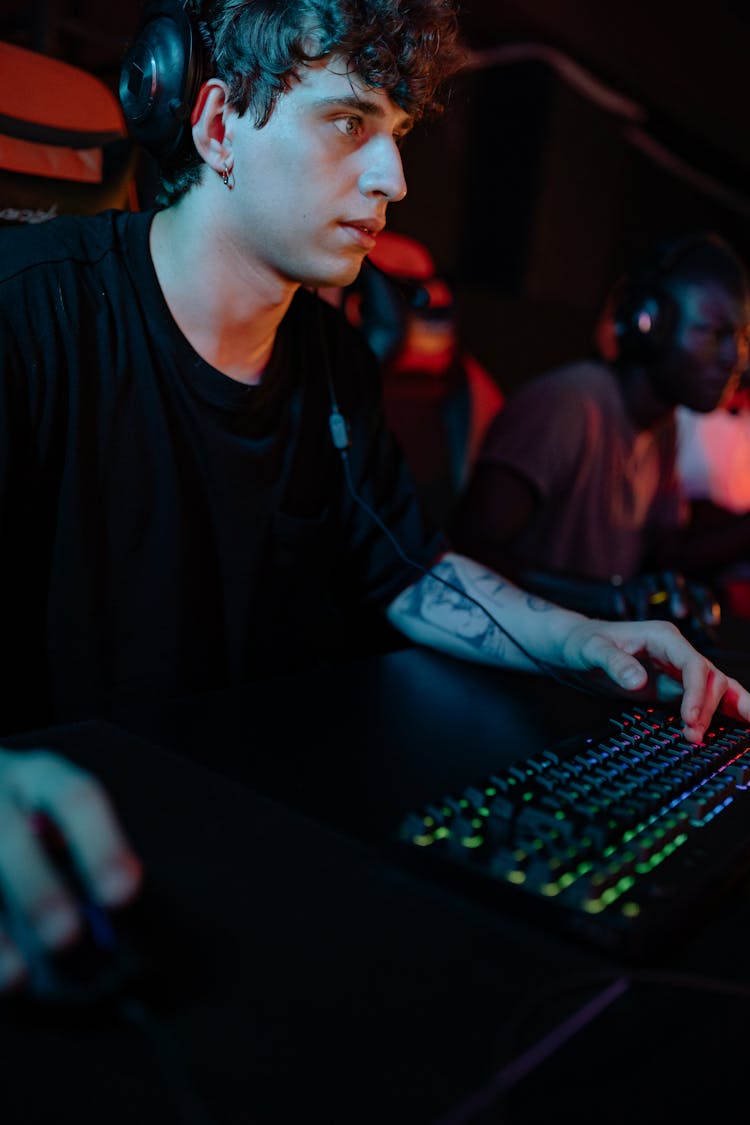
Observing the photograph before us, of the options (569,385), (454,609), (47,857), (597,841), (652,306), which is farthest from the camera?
(569,385)

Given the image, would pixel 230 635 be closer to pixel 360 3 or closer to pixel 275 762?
pixel 275 762

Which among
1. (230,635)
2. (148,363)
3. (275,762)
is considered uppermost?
(148,363)

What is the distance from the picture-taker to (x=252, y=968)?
0.42 meters

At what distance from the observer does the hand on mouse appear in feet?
1.19

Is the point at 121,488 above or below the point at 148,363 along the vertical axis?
Answer: below

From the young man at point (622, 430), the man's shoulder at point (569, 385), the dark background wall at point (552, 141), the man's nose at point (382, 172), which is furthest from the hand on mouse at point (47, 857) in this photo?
the dark background wall at point (552, 141)

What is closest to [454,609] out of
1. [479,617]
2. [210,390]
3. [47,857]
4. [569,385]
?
[479,617]

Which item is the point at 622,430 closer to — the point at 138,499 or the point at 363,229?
the point at 363,229

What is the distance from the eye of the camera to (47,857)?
1.24 feet

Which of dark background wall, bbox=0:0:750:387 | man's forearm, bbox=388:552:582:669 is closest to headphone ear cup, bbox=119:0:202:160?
man's forearm, bbox=388:552:582:669

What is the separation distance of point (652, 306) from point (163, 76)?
3.70 ft

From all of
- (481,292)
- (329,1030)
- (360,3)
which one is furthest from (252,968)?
Result: (481,292)

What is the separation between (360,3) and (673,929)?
915mm

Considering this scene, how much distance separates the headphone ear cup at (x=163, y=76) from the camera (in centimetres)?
95
